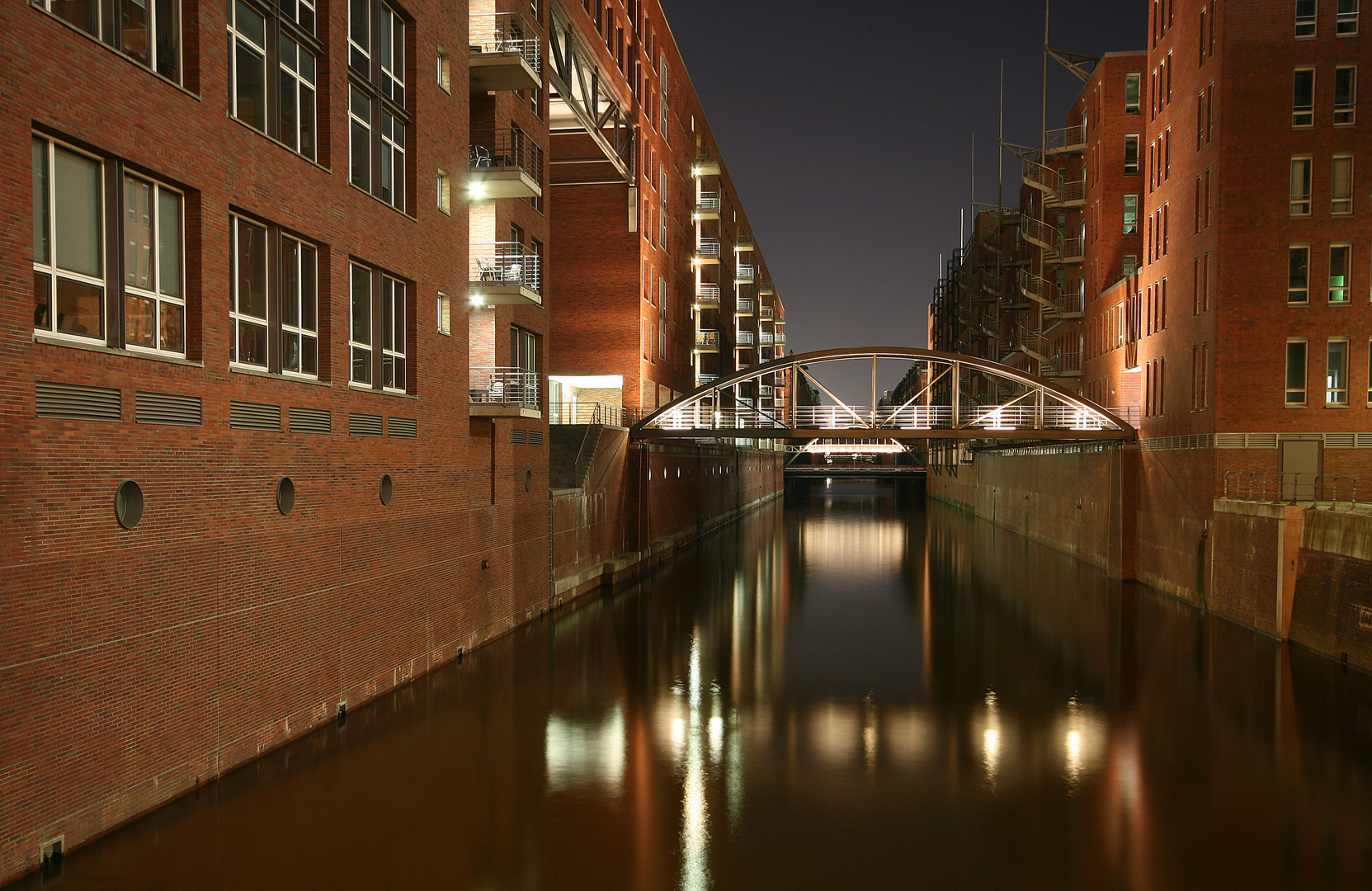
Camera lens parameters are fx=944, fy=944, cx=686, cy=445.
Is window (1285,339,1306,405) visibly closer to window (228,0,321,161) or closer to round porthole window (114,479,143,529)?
window (228,0,321,161)

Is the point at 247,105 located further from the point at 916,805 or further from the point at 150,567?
the point at 916,805

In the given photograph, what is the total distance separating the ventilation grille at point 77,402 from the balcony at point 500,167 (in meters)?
11.5

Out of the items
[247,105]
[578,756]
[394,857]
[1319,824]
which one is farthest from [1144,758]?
[247,105]

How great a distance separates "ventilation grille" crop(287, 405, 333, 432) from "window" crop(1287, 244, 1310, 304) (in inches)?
900

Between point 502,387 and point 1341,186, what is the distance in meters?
21.4

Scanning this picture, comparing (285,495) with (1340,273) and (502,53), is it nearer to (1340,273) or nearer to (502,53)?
(502,53)

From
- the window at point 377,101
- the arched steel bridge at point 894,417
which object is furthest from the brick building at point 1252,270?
the window at point 377,101

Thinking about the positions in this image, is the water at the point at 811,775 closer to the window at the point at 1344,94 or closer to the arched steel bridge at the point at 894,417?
the arched steel bridge at the point at 894,417

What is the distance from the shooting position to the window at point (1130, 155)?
38688 mm

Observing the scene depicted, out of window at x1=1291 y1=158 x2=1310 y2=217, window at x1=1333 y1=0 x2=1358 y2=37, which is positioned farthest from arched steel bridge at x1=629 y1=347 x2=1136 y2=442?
window at x1=1333 y1=0 x2=1358 y2=37

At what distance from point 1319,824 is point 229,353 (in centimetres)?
1415

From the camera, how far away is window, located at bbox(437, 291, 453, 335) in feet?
59.8

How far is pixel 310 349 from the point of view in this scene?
45.6 feet

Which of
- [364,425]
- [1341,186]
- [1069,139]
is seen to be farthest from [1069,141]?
[364,425]
